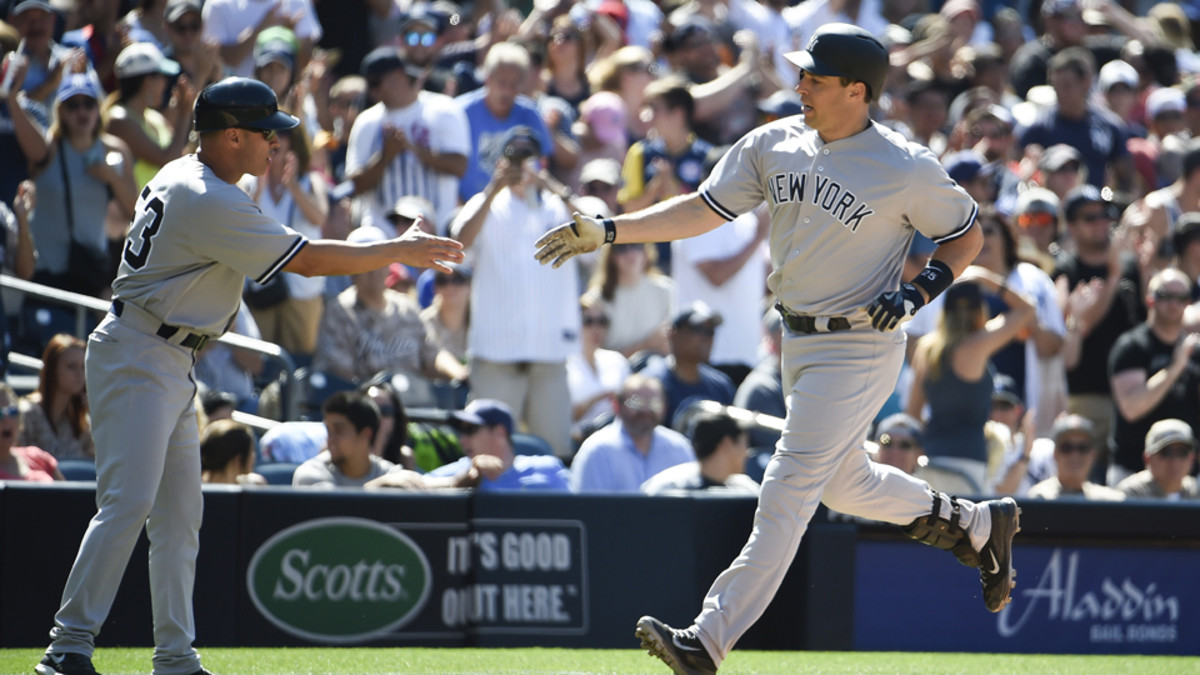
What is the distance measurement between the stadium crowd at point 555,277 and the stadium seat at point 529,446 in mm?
20

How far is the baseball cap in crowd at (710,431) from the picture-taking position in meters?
8.11

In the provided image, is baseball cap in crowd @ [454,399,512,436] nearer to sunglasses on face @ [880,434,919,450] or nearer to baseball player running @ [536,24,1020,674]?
sunglasses on face @ [880,434,919,450]

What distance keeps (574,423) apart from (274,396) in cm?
209

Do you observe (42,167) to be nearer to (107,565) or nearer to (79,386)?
(79,386)

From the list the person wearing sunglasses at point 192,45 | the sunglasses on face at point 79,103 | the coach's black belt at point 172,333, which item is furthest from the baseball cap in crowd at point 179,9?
the coach's black belt at point 172,333

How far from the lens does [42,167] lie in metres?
9.71

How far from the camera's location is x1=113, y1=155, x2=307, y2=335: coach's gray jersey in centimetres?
522

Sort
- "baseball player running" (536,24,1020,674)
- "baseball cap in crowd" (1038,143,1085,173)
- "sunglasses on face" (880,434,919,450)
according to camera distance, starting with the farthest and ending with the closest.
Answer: "baseball cap in crowd" (1038,143,1085,173) < "sunglasses on face" (880,434,919,450) < "baseball player running" (536,24,1020,674)

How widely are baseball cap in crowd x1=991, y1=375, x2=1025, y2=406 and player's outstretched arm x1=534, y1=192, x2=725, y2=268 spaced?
4272 mm

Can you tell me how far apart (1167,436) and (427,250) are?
519 centimetres

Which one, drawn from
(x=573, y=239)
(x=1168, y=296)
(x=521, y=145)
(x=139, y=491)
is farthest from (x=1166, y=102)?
(x=139, y=491)

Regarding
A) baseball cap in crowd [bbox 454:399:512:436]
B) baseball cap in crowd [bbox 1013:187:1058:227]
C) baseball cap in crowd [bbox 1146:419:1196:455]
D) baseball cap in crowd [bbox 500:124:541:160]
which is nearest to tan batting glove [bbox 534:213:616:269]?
baseball cap in crowd [bbox 454:399:512:436]

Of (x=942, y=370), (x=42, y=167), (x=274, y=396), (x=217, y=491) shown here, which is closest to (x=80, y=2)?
(x=42, y=167)

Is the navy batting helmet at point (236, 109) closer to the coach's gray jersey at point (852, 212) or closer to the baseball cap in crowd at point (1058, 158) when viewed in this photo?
the coach's gray jersey at point (852, 212)
